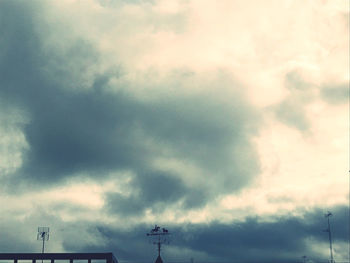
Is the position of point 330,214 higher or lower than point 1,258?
higher

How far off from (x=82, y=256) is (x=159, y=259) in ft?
60.4

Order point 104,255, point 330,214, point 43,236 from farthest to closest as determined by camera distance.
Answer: point 104,255 < point 330,214 < point 43,236

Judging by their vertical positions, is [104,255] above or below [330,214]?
below

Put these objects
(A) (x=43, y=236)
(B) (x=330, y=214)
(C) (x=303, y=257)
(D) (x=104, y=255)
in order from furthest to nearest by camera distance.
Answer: (C) (x=303, y=257) → (D) (x=104, y=255) → (B) (x=330, y=214) → (A) (x=43, y=236)

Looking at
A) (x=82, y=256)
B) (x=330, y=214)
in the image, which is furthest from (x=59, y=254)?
(x=330, y=214)

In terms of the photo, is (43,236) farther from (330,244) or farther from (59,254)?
(330,244)

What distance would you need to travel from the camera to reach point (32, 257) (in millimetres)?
107438

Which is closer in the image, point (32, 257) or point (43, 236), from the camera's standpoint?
point (43, 236)

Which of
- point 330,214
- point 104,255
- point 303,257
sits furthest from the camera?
point 303,257

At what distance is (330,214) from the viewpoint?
103 meters

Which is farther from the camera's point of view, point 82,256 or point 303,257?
point 303,257

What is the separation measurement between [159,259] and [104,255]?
13.3m

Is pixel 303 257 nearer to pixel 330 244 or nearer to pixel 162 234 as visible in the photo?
pixel 330 244

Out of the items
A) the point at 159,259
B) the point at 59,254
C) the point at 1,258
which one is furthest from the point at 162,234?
the point at 1,258
